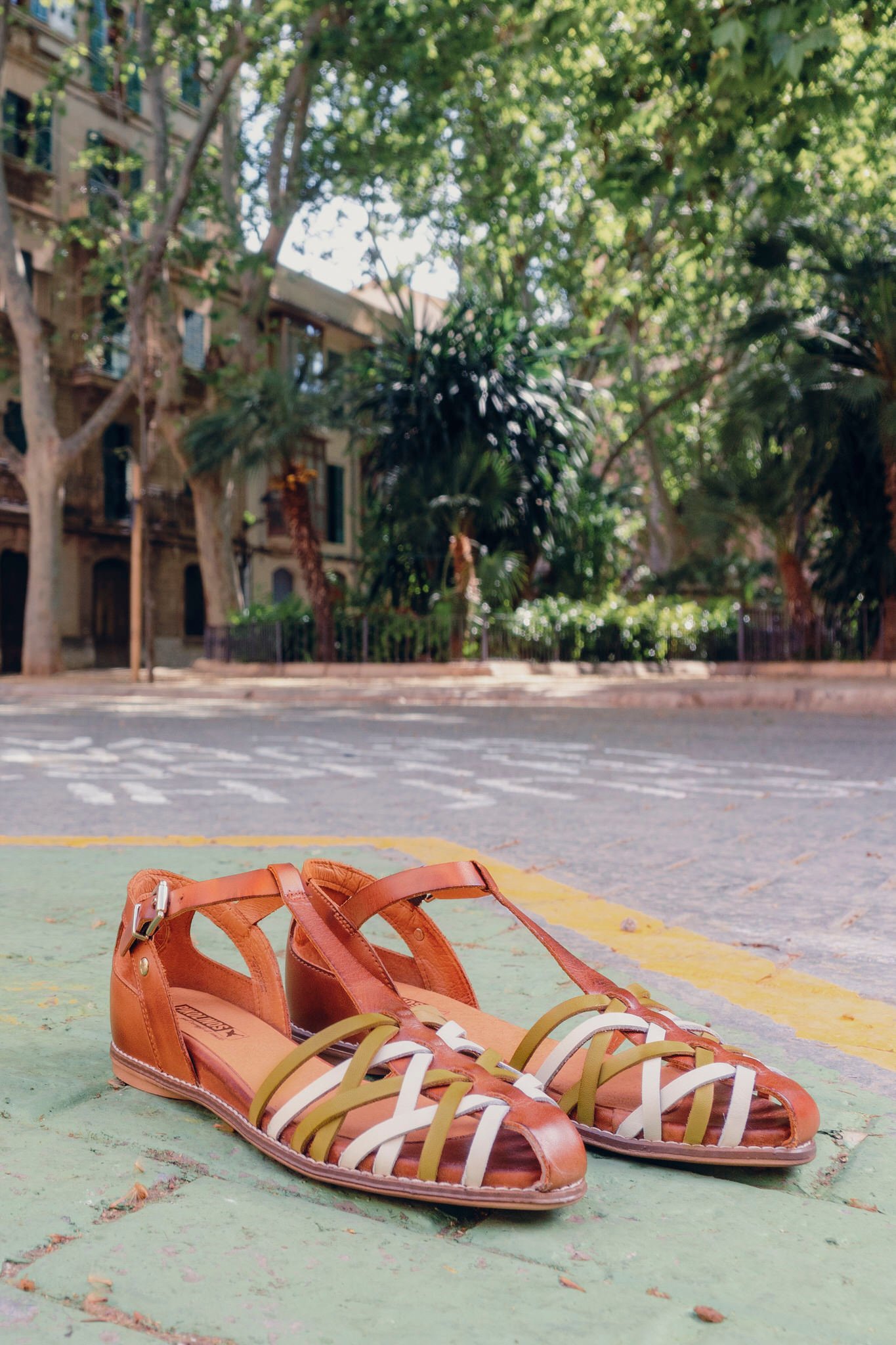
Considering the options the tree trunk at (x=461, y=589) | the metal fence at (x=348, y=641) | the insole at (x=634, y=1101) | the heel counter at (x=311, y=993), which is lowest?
the insole at (x=634, y=1101)

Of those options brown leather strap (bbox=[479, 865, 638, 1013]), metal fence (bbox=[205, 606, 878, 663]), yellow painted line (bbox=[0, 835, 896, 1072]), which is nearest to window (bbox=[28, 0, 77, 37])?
metal fence (bbox=[205, 606, 878, 663])

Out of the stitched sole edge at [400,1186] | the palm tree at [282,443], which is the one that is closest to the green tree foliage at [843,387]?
the palm tree at [282,443]

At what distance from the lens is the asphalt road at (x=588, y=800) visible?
13.3 ft

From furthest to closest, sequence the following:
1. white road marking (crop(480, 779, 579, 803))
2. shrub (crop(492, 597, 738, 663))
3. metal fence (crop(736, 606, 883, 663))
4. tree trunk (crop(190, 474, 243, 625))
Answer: tree trunk (crop(190, 474, 243, 625)) → shrub (crop(492, 597, 738, 663)) → metal fence (crop(736, 606, 883, 663)) → white road marking (crop(480, 779, 579, 803))

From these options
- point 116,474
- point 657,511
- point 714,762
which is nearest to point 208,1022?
point 714,762

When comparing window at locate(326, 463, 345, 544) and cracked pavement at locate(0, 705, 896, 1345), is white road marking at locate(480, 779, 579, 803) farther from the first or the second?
window at locate(326, 463, 345, 544)

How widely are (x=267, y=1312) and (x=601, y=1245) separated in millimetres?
437

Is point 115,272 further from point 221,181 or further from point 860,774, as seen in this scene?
point 860,774

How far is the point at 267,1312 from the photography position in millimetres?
1400

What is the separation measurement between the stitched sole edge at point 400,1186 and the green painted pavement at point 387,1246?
3 centimetres

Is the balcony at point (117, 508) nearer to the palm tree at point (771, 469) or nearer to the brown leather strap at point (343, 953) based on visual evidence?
the palm tree at point (771, 469)

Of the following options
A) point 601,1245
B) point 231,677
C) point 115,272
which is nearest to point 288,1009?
point 601,1245

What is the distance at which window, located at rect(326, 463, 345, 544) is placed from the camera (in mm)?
42906

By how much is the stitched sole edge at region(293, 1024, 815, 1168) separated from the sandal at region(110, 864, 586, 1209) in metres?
0.19
